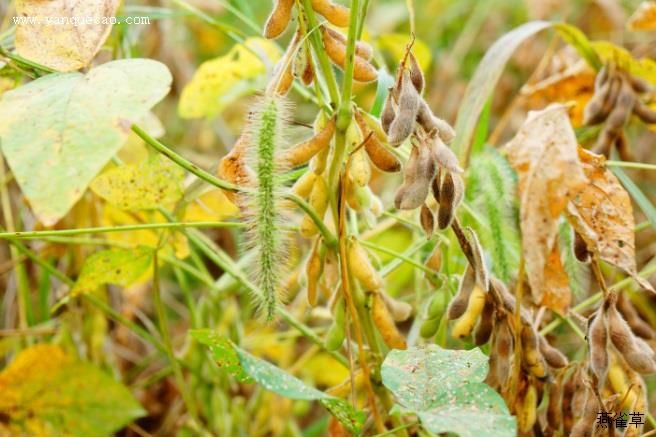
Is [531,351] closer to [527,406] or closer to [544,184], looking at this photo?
[527,406]

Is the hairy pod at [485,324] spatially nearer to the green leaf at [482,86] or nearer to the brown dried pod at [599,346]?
the brown dried pod at [599,346]

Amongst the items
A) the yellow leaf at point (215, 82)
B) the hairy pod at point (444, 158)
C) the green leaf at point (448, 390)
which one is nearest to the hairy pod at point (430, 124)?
the hairy pod at point (444, 158)

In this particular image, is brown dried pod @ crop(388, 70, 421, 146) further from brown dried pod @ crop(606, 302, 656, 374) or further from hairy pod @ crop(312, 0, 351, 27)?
brown dried pod @ crop(606, 302, 656, 374)

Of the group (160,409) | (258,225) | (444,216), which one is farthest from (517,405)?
(160,409)

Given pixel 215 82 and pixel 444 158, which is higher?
pixel 444 158

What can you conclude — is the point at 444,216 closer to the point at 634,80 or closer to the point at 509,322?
the point at 509,322

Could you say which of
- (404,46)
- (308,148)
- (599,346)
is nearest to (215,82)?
(404,46)

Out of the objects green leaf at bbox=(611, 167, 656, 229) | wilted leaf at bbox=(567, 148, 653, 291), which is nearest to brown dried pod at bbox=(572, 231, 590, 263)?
wilted leaf at bbox=(567, 148, 653, 291)
